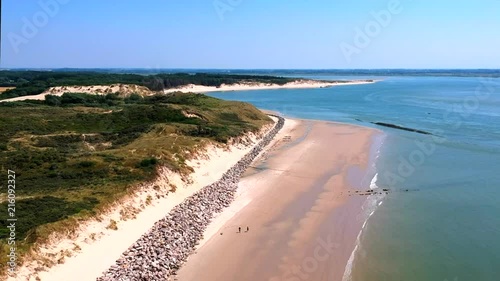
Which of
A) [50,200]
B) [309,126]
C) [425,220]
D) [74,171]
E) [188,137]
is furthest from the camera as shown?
[309,126]

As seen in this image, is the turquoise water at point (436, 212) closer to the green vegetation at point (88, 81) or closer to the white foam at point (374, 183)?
the white foam at point (374, 183)

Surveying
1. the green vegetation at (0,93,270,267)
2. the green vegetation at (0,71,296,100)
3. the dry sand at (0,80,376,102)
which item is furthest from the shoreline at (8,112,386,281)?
the green vegetation at (0,71,296,100)

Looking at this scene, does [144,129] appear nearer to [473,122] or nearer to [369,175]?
[369,175]

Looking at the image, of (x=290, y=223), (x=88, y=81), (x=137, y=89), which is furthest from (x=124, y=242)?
(x=88, y=81)

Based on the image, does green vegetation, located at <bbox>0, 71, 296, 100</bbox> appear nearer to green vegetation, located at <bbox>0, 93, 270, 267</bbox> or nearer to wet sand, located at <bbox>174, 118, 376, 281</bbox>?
green vegetation, located at <bbox>0, 93, 270, 267</bbox>

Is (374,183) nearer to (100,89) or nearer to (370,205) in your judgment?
(370,205)

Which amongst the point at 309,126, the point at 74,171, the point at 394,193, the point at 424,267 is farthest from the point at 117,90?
the point at 424,267

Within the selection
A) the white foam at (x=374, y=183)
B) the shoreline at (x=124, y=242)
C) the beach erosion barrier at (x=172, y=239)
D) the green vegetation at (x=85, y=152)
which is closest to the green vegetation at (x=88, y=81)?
the green vegetation at (x=85, y=152)
